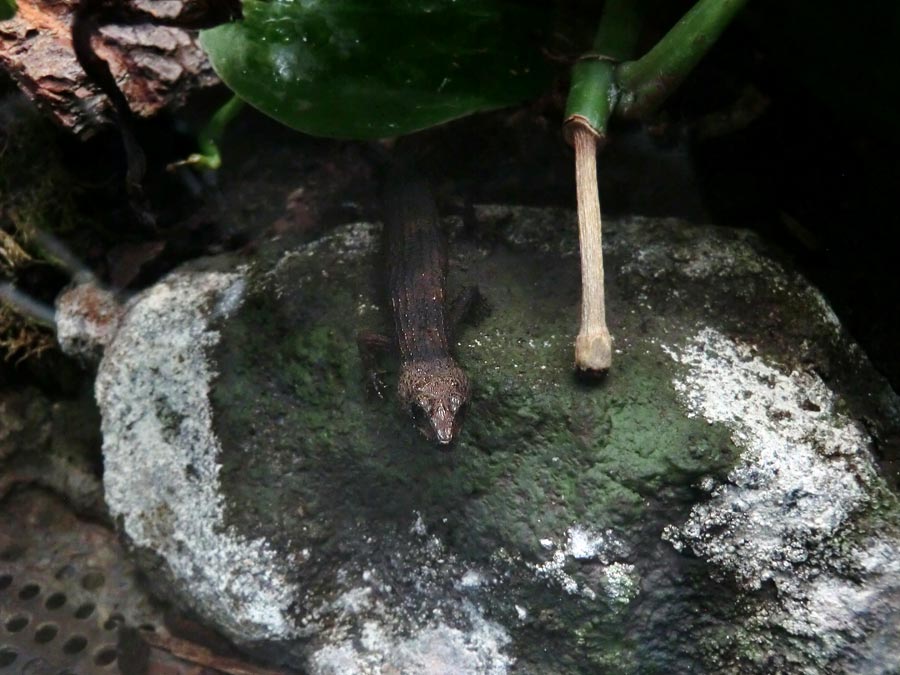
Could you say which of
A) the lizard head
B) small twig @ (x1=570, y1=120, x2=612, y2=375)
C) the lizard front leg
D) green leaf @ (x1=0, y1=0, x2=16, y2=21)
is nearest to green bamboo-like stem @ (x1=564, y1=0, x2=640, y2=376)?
small twig @ (x1=570, y1=120, x2=612, y2=375)

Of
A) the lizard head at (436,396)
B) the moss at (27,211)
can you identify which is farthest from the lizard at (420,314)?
the moss at (27,211)

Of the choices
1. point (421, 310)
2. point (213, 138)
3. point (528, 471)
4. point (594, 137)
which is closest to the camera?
point (528, 471)

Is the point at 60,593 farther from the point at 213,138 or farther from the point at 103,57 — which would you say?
the point at 103,57

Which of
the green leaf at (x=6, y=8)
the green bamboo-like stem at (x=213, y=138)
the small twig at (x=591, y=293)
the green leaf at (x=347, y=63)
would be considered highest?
the green leaf at (x=6, y=8)

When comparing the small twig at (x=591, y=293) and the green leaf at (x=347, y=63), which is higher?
the green leaf at (x=347, y=63)

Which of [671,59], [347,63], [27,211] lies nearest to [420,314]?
[347,63]

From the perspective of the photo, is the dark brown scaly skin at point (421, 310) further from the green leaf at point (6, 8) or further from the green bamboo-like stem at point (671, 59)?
the green leaf at point (6, 8)

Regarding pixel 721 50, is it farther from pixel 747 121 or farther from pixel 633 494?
pixel 633 494
